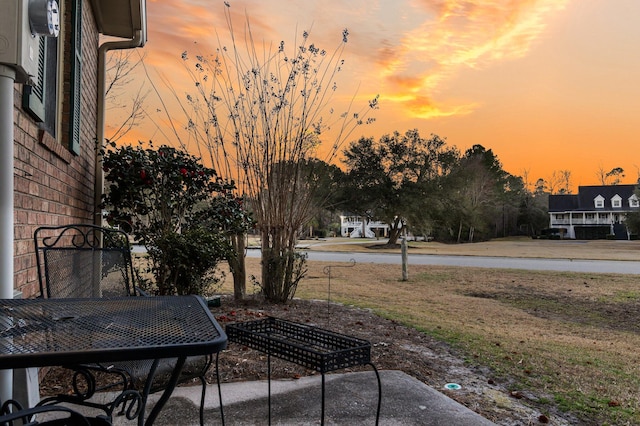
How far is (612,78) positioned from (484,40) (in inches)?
168

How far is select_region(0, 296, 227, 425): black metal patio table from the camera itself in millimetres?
1020

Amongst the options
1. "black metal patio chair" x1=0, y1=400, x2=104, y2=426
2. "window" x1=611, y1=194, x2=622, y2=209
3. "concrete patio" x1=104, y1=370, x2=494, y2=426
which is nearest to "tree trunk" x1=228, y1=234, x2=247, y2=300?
"concrete patio" x1=104, y1=370, x2=494, y2=426

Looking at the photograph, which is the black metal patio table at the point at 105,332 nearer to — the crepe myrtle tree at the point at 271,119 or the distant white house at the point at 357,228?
the crepe myrtle tree at the point at 271,119

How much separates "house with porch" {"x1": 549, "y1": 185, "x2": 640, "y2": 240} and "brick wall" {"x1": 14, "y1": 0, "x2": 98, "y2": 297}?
Result: 150 feet

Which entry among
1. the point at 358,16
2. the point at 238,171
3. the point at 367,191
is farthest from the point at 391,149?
the point at 238,171

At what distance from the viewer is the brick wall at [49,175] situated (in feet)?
7.56

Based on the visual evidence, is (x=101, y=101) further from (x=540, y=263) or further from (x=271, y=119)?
(x=540, y=263)

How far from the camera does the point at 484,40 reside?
902 cm

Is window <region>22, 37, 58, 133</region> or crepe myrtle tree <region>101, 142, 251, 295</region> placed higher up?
window <region>22, 37, 58, 133</region>

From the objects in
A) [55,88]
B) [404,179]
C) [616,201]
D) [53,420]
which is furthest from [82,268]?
[616,201]

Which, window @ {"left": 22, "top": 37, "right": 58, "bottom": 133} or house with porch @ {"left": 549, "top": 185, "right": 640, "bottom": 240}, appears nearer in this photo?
window @ {"left": 22, "top": 37, "right": 58, "bottom": 133}

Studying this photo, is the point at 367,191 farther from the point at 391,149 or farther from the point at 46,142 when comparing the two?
the point at 46,142

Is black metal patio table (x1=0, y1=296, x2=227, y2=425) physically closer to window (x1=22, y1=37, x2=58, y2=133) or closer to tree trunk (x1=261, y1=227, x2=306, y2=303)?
window (x1=22, y1=37, x2=58, y2=133)

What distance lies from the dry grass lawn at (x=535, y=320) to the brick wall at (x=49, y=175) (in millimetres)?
3147
